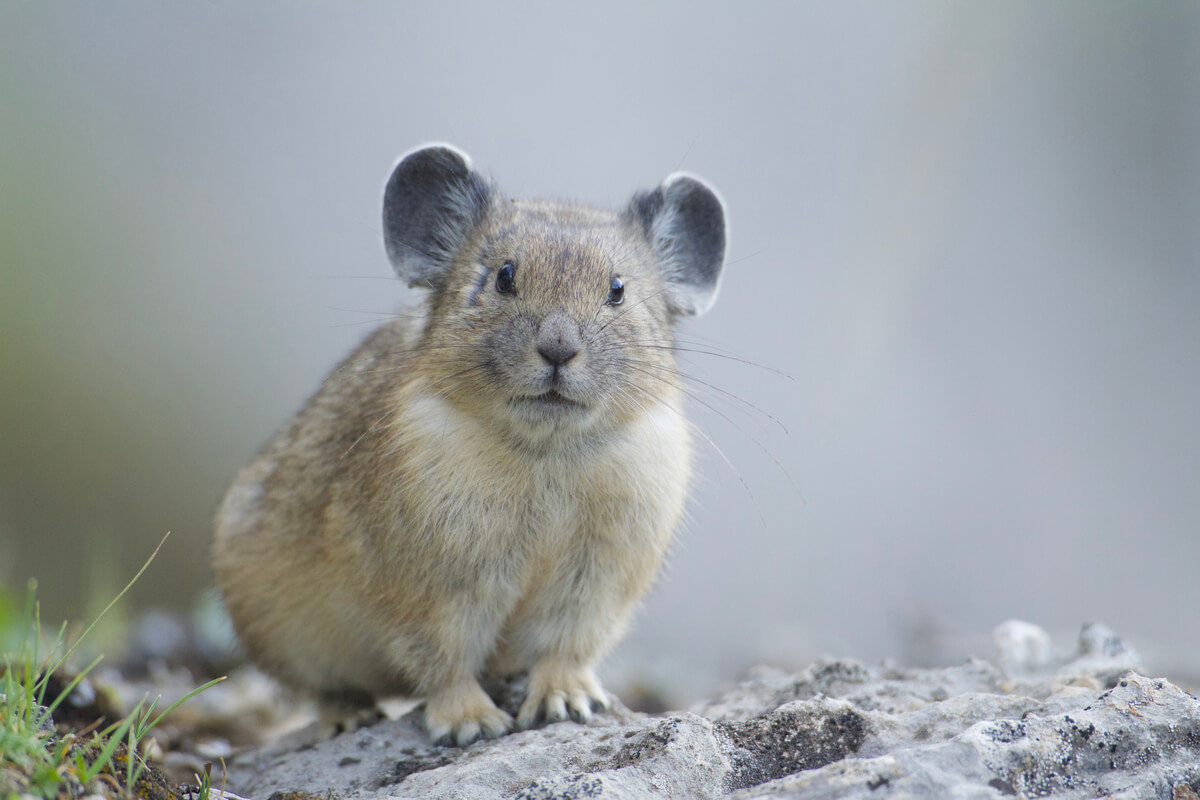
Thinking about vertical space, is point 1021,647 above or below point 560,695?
above

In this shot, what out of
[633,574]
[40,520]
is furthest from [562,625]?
[40,520]

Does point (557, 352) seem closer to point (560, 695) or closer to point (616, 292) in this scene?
point (616, 292)

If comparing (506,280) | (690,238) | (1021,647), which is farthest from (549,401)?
(1021,647)

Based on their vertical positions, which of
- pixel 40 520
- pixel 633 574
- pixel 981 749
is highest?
pixel 981 749

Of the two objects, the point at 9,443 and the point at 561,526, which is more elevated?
the point at 561,526

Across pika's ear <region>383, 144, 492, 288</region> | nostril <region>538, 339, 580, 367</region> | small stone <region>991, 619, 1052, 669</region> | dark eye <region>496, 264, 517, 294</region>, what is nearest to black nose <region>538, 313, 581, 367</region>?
nostril <region>538, 339, 580, 367</region>

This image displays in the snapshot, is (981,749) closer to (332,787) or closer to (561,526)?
(561,526)
